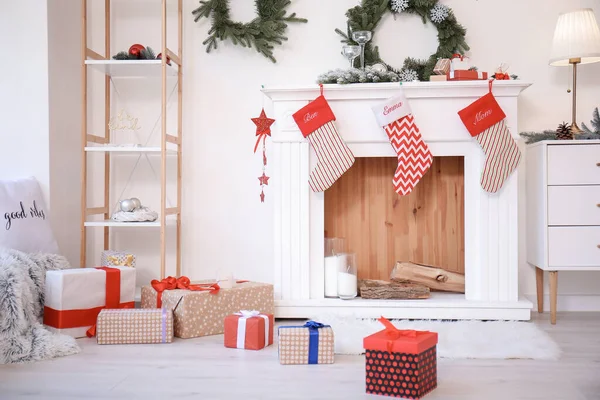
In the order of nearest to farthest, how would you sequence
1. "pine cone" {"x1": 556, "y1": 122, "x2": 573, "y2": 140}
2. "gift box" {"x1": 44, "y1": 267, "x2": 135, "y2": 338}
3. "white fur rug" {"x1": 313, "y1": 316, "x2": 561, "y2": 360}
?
"white fur rug" {"x1": 313, "y1": 316, "x2": 561, "y2": 360} → "gift box" {"x1": 44, "y1": 267, "x2": 135, "y2": 338} → "pine cone" {"x1": 556, "y1": 122, "x2": 573, "y2": 140}

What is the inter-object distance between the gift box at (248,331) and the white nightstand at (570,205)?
4.62ft

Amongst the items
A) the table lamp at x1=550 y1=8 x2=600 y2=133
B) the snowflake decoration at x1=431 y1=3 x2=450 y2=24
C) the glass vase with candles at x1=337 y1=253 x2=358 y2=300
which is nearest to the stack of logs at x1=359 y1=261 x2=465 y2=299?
the glass vase with candles at x1=337 y1=253 x2=358 y2=300

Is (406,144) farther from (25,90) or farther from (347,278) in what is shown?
(25,90)

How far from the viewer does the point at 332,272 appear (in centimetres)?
324

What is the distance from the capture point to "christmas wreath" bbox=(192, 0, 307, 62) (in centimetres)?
361

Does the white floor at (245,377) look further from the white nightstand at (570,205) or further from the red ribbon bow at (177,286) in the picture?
the white nightstand at (570,205)

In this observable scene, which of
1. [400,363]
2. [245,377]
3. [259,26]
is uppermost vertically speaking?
[259,26]

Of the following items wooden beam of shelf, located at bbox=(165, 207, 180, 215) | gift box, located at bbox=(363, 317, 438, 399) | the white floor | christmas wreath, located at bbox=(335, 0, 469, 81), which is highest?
christmas wreath, located at bbox=(335, 0, 469, 81)

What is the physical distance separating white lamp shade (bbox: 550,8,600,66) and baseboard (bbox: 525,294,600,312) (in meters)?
1.27

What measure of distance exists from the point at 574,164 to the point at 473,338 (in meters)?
1.02

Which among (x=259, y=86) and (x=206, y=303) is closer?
(x=206, y=303)

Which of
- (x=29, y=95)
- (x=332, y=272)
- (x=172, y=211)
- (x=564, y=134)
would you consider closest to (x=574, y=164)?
(x=564, y=134)

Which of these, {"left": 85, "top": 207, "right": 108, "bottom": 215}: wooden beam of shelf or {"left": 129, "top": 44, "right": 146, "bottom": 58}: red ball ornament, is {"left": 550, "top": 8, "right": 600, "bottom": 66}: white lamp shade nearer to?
{"left": 129, "top": 44, "right": 146, "bottom": 58}: red ball ornament

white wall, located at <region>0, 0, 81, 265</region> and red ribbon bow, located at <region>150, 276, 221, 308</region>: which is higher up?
white wall, located at <region>0, 0, 81, 265</region>
